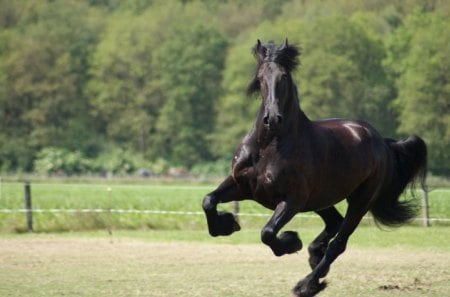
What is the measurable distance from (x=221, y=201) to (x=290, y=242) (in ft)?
2.63

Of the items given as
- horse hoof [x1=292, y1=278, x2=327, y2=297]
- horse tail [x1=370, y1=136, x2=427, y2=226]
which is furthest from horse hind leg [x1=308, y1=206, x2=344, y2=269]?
horse tail [x1=370, y1=136, x2=427, y2=226]

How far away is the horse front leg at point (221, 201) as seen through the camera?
909 centimetres

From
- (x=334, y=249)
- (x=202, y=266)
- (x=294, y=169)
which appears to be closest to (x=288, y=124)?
(x=294, y=169)

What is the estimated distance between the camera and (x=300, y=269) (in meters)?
13.4

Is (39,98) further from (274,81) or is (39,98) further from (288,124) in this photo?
(274,81)

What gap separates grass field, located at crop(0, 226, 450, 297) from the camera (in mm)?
10961

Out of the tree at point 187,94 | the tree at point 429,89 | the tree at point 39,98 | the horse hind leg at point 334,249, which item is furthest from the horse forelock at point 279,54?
the tree at point 39,98

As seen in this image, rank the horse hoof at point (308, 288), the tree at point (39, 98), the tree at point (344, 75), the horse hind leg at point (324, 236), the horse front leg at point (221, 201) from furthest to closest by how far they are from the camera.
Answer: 1. the tree at point (39, 98)
2. the tree at point (344, 75)
3. the horse hind leg at point (324, 236)
4. the horse hoof at point (308, 288)
5. the horse front leg at point (221, 201)

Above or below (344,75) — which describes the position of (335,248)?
above

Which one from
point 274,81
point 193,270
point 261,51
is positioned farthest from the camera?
point 193,270

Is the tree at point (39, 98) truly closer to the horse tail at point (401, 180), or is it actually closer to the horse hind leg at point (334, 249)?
the horse tail at point (401, 180)

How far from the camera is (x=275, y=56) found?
902 cm

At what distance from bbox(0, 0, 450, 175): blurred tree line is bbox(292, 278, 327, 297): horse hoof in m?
44.8

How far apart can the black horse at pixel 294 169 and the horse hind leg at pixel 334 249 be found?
1cm
